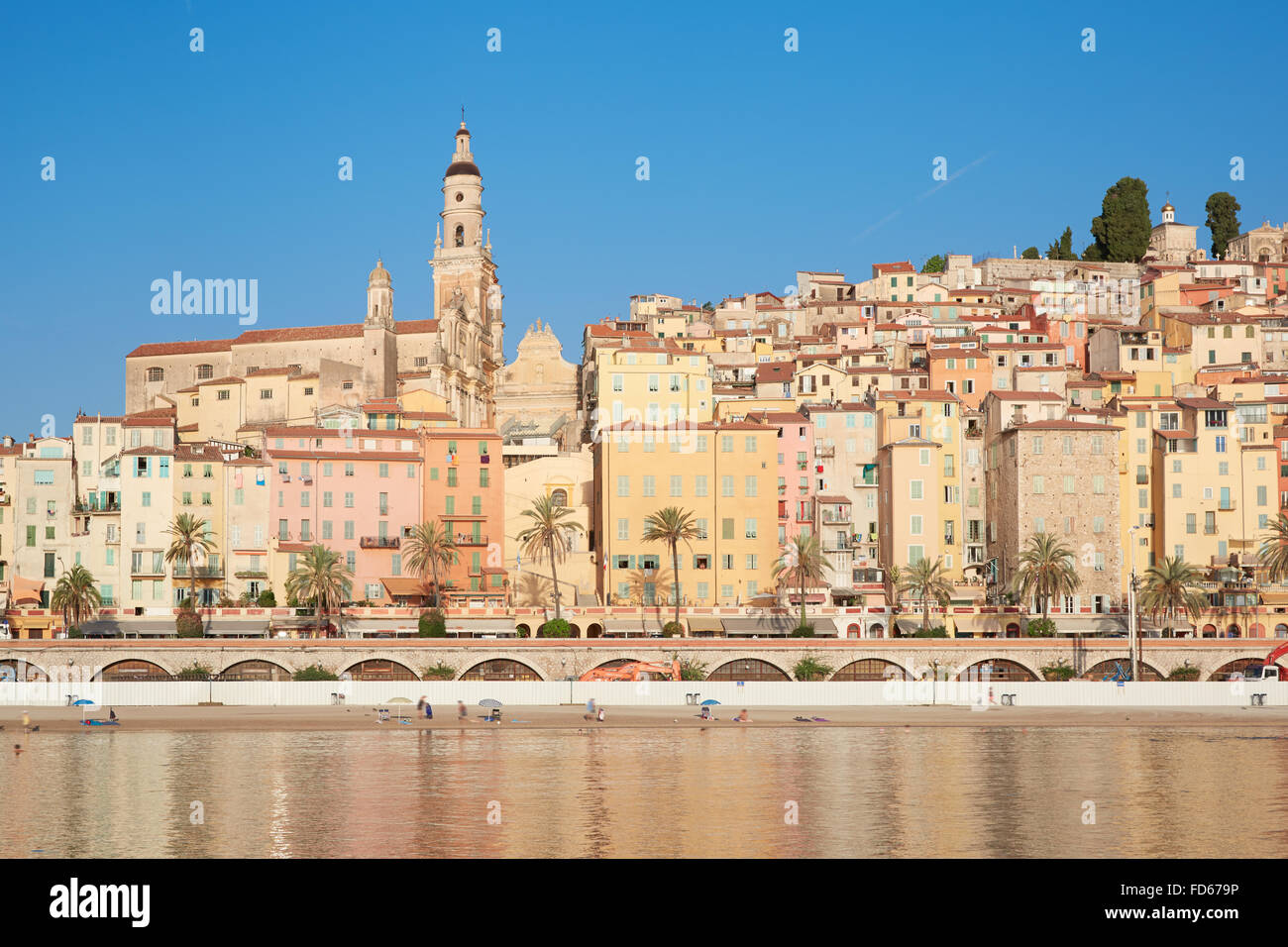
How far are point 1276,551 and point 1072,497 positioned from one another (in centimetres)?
1130

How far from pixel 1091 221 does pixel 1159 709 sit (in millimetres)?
111621

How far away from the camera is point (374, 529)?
85.4 meters

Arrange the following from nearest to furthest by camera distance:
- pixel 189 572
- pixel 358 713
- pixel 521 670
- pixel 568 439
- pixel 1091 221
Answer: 1. pixel 358 713
2. pixel 521 670
3. pixel 189 572
4. pixel 568 439
5. pixel 1091 221

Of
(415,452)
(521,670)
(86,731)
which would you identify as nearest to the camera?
(86,731)

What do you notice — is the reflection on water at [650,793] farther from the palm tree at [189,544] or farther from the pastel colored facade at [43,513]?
the pastel colored facade at [43,513]

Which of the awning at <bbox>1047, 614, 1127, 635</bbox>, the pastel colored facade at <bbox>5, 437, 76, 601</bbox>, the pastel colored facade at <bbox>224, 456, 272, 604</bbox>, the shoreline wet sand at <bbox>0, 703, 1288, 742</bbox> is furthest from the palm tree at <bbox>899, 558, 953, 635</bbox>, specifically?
the pastel colored facade at <bbox>5, 437, 76, 601</bbox>

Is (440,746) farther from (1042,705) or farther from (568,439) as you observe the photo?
(568,439)

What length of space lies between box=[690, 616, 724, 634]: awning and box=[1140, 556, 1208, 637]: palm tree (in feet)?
76.1

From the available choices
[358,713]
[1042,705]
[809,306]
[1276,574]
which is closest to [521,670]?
[358,713]

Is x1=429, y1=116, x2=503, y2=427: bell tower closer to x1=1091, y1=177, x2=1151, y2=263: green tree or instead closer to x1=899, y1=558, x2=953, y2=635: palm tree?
x1=899, y1=558, x2=953, y2=635: palm tree

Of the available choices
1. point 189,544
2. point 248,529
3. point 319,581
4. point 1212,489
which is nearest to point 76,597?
point 189,544

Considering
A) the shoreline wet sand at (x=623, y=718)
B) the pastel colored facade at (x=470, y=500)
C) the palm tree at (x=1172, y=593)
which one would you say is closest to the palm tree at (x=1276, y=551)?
the palm tree at (x=1172, y=593)

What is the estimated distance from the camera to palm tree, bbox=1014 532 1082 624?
77688 mm

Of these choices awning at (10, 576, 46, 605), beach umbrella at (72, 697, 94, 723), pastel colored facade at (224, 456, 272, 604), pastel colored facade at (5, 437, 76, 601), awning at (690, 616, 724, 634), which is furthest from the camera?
pastel colored facade at (5, 437, 76, 601)
